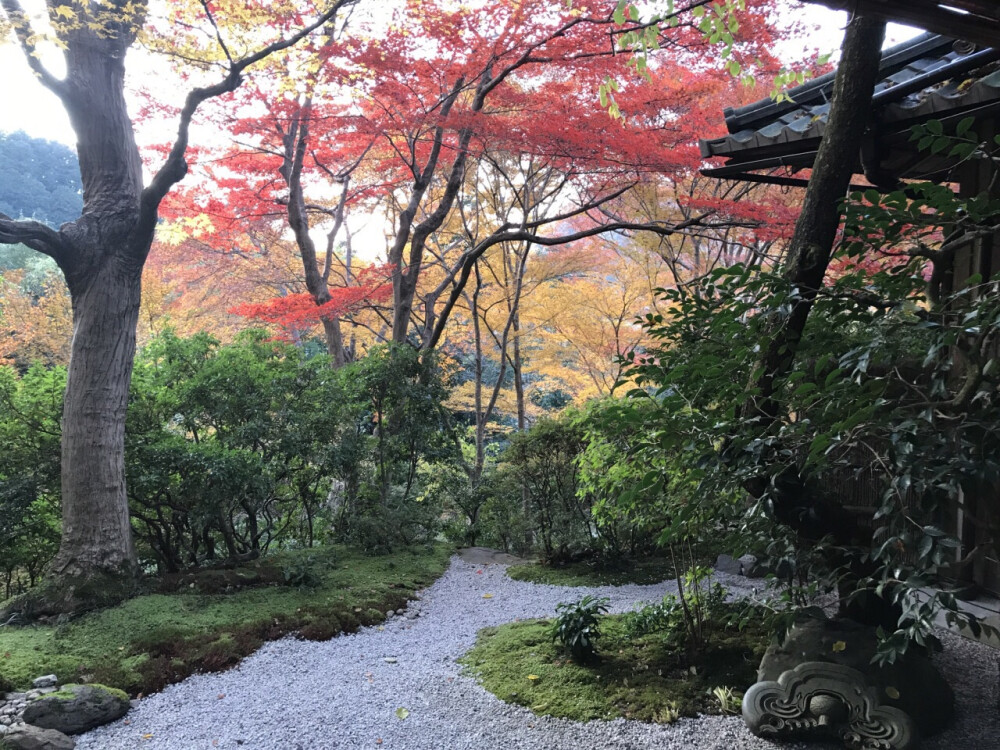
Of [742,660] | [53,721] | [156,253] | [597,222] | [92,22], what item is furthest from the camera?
[156,253]

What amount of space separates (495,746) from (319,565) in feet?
Result: 10.7

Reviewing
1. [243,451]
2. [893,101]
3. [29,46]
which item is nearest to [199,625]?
[243,451]

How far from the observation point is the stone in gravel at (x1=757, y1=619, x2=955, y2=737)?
2.46 metres

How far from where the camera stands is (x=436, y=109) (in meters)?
7.48

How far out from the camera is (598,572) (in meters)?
6.29

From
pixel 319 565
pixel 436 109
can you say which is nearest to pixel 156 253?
pixel 436 109

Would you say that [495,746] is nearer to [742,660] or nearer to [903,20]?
[742,660]

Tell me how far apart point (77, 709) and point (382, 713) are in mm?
1486

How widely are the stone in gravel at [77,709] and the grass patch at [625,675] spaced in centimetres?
193

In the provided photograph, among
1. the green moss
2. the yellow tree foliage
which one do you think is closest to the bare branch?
the green moss

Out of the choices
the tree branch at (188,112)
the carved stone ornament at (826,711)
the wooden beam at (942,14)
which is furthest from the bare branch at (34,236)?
the carved stone ornament at (826,711)

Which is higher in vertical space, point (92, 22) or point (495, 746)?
point (92, 22)

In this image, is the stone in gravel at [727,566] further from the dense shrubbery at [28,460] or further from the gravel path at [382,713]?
the dense shrubbery at [28,460]

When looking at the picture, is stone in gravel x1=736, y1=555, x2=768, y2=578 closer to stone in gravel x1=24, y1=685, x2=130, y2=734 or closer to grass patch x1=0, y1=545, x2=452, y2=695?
grass patch x1=0, y1=545, x2=452, y2=695
